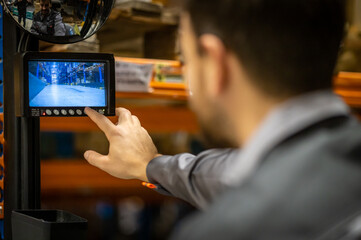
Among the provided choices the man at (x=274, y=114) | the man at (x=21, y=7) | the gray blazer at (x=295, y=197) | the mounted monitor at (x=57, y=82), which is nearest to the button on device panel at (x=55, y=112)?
the mounted monitor at (x=57, y=82)

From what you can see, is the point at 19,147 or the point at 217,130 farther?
the point at 19,147

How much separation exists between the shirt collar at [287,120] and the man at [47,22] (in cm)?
88

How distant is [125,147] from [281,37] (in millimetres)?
794

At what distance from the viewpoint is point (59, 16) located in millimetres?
1558

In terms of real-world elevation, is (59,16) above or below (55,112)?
above

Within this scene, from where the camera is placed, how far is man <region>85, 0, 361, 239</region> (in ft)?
2.41

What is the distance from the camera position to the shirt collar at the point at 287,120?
815 millimetres

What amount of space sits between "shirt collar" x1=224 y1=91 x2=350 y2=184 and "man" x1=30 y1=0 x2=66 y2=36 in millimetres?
876

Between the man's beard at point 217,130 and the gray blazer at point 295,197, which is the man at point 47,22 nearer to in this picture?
the man's beard at point 217,130

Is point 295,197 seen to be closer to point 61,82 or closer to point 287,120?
point 287,120

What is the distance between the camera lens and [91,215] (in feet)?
14.1

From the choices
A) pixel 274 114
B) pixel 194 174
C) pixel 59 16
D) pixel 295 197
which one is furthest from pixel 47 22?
pixel 295 197

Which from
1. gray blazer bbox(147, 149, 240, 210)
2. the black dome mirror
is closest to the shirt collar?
gray blazer bbox(147, 149, 240, 210)

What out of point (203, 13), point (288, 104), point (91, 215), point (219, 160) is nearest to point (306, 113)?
point (288, 104)
